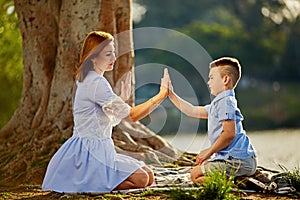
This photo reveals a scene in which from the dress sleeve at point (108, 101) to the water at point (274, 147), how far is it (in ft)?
18.2

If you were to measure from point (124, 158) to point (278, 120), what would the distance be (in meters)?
21.5

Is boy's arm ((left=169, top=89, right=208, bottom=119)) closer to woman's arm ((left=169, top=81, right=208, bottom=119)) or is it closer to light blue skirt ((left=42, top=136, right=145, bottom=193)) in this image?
woman's arm ((left=169, top=81, right=208, bottom=119))

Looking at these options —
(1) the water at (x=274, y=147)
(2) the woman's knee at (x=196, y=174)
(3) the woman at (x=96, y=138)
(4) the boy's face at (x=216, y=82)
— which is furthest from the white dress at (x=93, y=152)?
(1) the water at (x=274, y=147)

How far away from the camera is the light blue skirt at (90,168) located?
19.6 feet

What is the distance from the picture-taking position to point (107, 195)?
19.1 ft

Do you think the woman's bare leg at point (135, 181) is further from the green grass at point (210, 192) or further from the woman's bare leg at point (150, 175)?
the green grass at point (210, 192)

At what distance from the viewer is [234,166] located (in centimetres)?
601

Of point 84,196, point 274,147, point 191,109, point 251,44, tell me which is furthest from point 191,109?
point 251,44

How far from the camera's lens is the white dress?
599 centimetres

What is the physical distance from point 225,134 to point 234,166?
24 centimetres

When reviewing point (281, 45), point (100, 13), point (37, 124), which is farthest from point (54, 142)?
point (281, 45)

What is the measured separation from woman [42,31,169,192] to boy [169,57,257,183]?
374mm

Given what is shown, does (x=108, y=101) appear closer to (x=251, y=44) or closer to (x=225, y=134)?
(x=225, y=134)

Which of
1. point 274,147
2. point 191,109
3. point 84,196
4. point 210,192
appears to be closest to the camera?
point 210,192
